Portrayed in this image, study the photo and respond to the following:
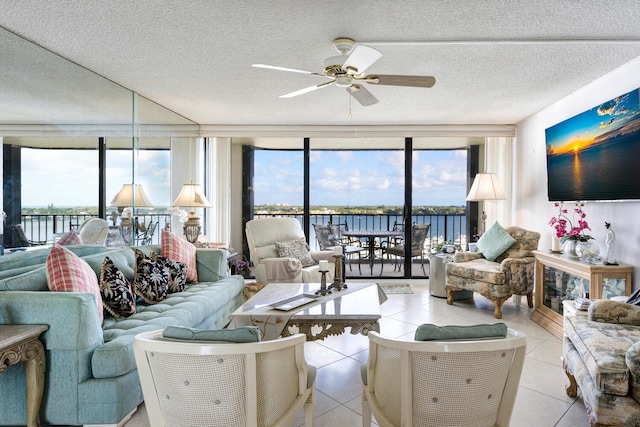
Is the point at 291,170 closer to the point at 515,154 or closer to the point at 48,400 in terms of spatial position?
the point at 515,154

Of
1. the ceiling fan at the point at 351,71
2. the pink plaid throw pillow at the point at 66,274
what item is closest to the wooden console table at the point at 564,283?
the ceiling fan at the point at 351,71

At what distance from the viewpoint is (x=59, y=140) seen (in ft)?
9.81

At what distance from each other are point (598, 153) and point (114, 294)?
4.03m

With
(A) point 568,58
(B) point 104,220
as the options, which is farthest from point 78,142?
(A) point 568,58

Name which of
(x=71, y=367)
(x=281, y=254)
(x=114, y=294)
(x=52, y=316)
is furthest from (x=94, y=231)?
(x=281, y=254)

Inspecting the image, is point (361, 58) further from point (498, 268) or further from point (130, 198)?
point (498, 268)

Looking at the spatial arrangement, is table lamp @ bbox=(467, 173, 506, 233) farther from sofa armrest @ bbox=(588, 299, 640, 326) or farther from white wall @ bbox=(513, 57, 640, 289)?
sofa armrest @ bbox=(588, 299, 640, 326)

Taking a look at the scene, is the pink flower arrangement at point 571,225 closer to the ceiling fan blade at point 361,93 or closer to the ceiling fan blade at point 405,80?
the ceiling fan blade at point 405,80

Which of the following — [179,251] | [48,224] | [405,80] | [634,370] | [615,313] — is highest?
[405,80]

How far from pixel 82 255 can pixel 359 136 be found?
3.80 metres

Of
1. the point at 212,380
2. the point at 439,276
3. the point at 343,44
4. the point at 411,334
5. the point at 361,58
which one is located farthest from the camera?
the point at 439,276

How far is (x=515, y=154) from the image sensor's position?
5.37 meters

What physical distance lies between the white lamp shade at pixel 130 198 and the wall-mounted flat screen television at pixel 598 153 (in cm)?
438

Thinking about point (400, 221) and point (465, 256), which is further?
point (400, 221)
